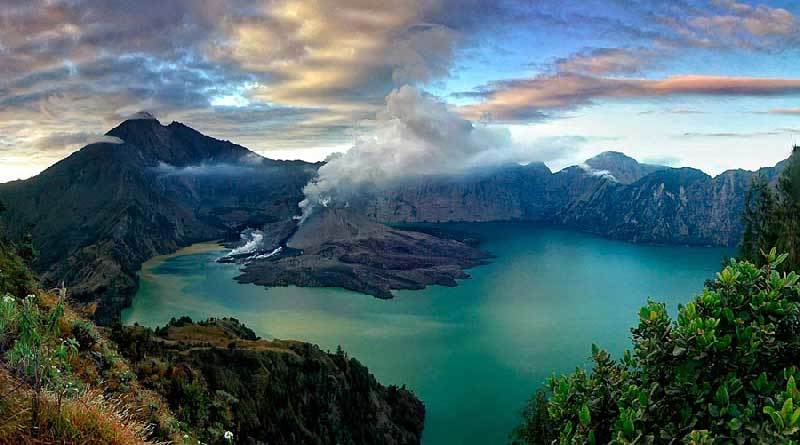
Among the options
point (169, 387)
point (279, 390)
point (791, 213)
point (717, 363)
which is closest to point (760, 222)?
point (791, 213)

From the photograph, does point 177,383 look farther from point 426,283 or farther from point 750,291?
point 426,283

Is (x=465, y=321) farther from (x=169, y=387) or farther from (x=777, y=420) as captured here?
(x=777, y=420)

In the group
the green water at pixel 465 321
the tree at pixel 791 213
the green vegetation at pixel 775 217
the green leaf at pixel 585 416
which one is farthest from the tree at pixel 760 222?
the green leaf at pixel 585 416

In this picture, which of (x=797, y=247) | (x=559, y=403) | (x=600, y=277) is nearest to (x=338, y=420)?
(x=797, y=247)

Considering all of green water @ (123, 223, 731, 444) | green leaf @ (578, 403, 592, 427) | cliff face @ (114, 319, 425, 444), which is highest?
green leaf @ (578, 403, 592, 427)

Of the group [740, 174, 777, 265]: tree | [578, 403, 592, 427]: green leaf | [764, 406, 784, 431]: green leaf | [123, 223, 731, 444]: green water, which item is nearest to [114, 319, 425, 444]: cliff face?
[123, 223, 731, 444]: green water

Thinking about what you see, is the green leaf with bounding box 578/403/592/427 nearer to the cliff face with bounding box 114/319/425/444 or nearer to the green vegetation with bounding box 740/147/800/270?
the cliff face with bounding box 114/319/425/444
